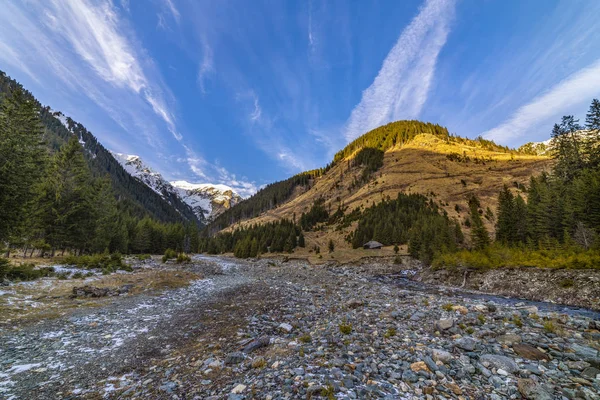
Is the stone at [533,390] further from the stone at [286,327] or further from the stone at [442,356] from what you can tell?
the stone at [286,327]

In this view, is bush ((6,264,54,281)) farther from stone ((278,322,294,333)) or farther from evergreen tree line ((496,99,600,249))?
evergreen tree line ((496,99,600,249))

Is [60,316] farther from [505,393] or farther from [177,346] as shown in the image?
[505,393]

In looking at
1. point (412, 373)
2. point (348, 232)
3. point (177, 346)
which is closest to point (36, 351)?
point (177, 346)

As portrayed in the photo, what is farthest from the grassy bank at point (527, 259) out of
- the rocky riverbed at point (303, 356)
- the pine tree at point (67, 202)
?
the pine tree at point (67, 202)

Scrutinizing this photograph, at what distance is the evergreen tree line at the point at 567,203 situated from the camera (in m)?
29.0

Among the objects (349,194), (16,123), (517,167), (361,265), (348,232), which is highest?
(517,167)

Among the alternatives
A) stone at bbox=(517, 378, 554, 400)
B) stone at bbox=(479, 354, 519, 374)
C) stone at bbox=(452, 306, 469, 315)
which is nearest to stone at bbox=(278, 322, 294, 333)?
stone at bbox=(479, 354, 519, 374)

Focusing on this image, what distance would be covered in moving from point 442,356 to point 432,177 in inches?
4956

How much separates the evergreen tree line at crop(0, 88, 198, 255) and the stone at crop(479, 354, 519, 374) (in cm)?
2943

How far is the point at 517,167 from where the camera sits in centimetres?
10975

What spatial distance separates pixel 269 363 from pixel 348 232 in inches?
3200

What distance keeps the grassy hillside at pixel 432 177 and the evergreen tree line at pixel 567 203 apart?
23.7 meters

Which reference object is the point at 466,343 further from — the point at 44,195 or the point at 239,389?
the point at 44,195

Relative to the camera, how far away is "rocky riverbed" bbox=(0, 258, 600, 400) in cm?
563
